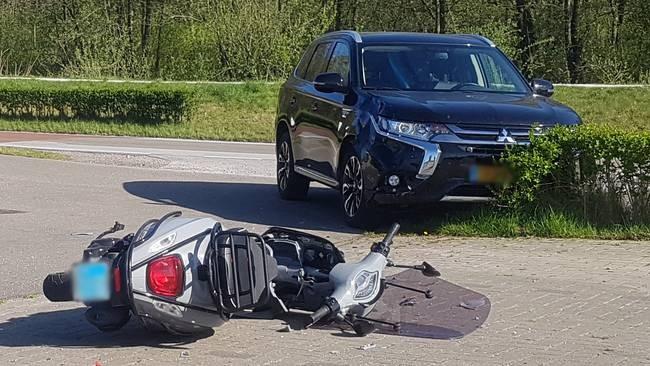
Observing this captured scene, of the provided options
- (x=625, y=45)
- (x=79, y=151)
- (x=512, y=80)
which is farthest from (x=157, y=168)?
(x=625, y=45)

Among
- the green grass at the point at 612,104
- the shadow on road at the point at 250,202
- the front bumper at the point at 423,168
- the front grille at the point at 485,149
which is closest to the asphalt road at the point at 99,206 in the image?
the shadow on road at the point at 250,202

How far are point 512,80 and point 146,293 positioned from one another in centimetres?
647

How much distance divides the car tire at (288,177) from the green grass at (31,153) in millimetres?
6434

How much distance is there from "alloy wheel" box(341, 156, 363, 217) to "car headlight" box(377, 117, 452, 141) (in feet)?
1.82

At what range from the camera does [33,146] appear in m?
21.2

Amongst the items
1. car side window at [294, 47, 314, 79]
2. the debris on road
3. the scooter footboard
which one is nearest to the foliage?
car side window at [294, 47, 314, 79]

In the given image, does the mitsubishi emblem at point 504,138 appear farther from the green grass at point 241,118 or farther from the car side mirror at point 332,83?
the green grass at point 241,118

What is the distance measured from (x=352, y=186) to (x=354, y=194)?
8 cm

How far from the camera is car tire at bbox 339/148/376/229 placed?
999 centimetres

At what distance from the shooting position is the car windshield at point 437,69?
10.6 m

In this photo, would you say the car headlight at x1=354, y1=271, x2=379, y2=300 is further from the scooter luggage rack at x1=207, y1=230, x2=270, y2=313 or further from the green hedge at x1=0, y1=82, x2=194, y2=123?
the green hedge at x1=0, y1=82, x2=194, y2=123

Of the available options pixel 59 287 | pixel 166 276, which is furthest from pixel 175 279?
pixel 59 287

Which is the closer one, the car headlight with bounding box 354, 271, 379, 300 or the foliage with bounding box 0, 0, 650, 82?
the car headlight with bounding box 354, 271, 379, 300

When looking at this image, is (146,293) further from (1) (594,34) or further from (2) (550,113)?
(1) (594,34)
